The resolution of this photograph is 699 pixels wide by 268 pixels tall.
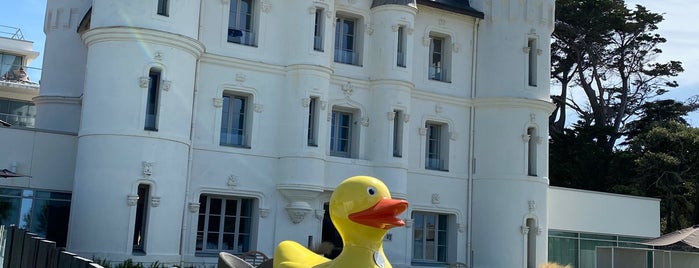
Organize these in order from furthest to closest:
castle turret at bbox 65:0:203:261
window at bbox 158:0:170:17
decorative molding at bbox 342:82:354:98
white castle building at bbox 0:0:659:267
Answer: decorative molding at bbox 342:82:354:98
window at bbox 158:0:170:17
white castle building at bbox 0:0:659:267
castle turret at bbox 65:0:203:261

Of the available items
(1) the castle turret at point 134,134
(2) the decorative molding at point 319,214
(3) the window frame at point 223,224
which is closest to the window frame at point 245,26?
(1) the castle turret at point 134,134

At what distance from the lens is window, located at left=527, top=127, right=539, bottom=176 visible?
97.9ft

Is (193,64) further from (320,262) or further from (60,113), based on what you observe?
(320,262)

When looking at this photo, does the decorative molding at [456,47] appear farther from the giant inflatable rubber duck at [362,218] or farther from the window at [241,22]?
the giant inflatable rubber duck at [362,218]

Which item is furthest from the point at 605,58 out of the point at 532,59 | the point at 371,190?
the point at 371,190

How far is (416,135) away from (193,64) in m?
8.53

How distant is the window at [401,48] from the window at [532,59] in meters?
5.18

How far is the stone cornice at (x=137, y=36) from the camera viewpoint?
22.8m

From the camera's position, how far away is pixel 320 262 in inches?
412

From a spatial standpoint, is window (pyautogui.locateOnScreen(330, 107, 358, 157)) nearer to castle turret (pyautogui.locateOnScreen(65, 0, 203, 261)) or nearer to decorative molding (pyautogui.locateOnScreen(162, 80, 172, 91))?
Answer: castle turret (pyautogui.locateOnScreen(65, 0, 203, 261))

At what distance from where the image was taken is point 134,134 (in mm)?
22391

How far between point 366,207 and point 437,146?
20.6 m

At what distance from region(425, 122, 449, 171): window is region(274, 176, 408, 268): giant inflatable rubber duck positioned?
19492 millimetres

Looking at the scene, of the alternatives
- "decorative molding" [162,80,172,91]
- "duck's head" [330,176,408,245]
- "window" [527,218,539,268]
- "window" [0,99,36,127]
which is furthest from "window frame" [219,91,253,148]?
"window" [0,99,36,127]
